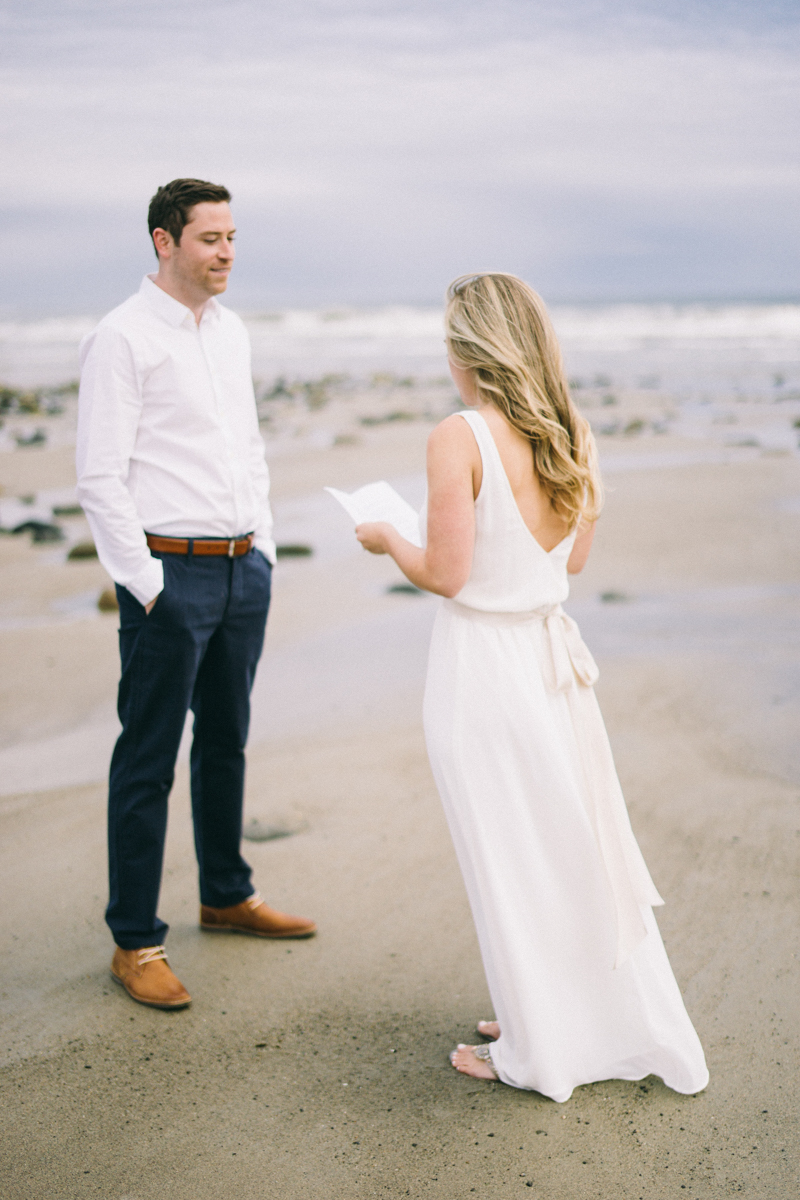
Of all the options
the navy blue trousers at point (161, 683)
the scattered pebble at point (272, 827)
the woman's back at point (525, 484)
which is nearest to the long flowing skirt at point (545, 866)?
the woman's back at point (525, 484)

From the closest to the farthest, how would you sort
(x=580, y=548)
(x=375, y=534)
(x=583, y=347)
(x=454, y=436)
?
(x=454, y=436) < (x=375, y=534) < (x=580, y=548) < (x=583, y=347)

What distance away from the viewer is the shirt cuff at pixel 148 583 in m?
3.31

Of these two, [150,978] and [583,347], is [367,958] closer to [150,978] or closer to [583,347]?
[150,978]

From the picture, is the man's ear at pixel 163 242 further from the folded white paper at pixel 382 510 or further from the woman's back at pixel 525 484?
the woman's back at pixel 525 484

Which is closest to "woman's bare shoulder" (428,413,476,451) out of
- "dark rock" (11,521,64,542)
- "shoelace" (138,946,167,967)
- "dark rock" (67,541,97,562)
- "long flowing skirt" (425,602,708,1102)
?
"long flowing skirt" (425,602,708,1102)

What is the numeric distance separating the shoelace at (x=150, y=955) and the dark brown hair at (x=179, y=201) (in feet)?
7.36

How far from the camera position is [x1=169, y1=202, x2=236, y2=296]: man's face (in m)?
3.35

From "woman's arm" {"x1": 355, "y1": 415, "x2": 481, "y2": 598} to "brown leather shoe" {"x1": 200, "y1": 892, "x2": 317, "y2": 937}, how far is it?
163cm

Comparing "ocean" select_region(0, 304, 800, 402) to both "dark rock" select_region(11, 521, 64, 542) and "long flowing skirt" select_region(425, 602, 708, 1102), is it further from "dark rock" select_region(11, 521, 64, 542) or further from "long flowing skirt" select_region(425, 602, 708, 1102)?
"long flowing skirt" select_region(425, 602, 708, 1102)

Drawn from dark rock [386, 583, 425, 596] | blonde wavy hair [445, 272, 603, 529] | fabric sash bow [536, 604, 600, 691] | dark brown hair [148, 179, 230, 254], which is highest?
dark brown hair [148, 179, 230, 254]

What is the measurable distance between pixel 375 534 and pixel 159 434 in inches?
34.1

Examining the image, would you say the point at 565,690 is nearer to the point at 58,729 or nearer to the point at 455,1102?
the point at 455,1102

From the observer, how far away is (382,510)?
10.4ft

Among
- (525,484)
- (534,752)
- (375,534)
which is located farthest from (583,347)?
(534,752)
